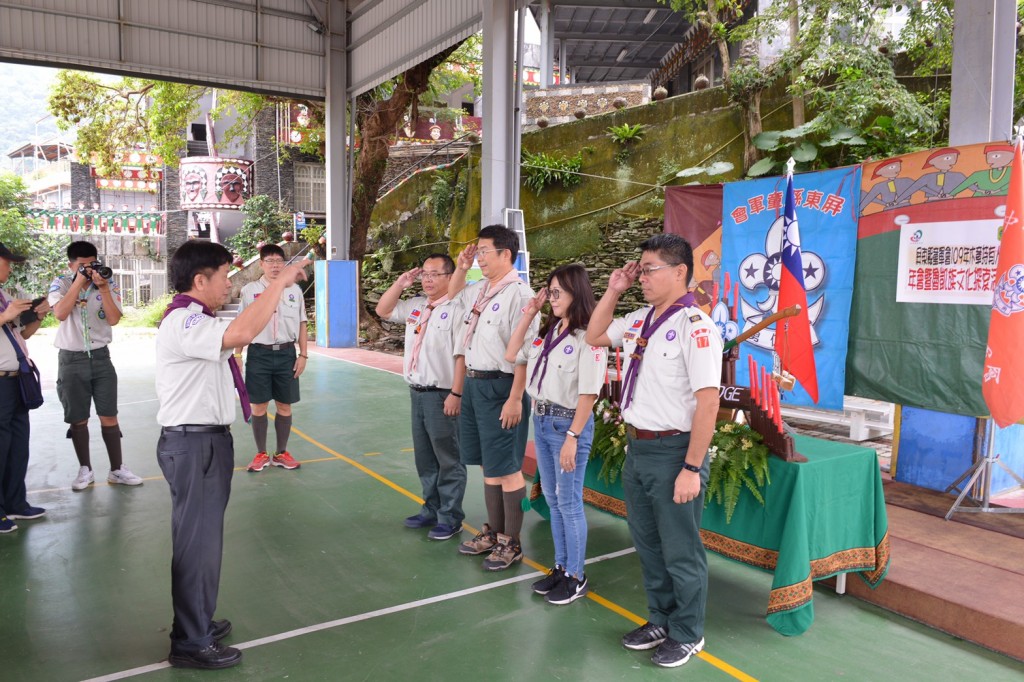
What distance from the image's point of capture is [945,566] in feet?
11.2

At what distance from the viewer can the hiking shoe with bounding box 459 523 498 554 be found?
381 centimetres

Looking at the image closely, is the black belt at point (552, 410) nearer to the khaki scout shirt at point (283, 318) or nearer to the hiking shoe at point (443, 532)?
the hiking shoe at point (443, 532)

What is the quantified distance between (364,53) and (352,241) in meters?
3.73

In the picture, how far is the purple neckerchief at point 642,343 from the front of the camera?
2.71m

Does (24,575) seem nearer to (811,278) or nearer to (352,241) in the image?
(811,278)

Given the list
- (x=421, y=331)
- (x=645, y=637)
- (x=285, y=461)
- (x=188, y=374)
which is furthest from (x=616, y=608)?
(x=285, y=461)

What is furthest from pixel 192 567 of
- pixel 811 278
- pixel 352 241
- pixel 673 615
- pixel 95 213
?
pixel 95 213

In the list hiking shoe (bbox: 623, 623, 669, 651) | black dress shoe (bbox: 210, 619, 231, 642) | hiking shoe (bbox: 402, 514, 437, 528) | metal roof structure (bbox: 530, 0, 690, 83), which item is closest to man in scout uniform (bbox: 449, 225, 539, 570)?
hiking shoe (bbox: 402, 514, 437, 528)

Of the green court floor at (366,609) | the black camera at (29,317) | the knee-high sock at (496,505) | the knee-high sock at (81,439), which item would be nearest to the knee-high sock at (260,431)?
the green court floor at (366,609)

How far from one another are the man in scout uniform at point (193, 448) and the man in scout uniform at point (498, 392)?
1.13 m

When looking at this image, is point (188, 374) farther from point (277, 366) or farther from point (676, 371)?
point (277, 366)

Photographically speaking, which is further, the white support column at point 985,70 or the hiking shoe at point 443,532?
the white support column at point 985,70

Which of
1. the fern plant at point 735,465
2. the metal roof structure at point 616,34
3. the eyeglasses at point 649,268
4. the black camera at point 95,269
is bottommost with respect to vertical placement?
the fern plant at point 735,465

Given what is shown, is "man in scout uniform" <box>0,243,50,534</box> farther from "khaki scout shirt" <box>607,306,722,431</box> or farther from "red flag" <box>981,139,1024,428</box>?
"red flag" <box>981,139,1024,428</box>
